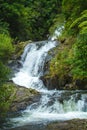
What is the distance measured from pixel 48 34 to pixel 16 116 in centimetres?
2078

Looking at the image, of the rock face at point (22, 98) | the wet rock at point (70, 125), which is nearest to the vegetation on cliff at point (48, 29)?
the rock face at point (22, 98)

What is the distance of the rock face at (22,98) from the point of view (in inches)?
678

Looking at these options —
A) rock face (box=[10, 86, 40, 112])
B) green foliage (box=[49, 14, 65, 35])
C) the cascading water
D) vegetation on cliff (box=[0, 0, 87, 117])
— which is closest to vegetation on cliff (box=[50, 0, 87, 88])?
vegetation on cliff (box=[0, 0, 87, 117])

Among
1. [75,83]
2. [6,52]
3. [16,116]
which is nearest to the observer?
[16,116]

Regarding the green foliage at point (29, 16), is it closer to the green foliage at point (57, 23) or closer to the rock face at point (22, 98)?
the green foliage at point (57, 23)

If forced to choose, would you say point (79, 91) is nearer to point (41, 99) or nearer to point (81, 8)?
point (41, 99)

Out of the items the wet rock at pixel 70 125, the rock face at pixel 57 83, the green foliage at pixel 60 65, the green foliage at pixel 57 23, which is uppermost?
the green foliage at pixel 57 23

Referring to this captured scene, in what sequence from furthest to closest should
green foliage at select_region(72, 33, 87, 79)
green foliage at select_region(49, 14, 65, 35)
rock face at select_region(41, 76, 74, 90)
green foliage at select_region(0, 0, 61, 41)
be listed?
green foliage at select_region(49, 14, 65, 35)
green foliage at select_region(0, 0, 61, 41)
rock face at select_region(41, 76, 74, 90)
green foliage at select_region(72, 33, 87, 79)

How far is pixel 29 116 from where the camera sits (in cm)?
1606

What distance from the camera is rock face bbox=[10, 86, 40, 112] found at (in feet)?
56.5

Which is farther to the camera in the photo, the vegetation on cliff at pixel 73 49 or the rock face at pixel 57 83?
the rock face at pixel 57 83

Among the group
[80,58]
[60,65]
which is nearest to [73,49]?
[60,65]

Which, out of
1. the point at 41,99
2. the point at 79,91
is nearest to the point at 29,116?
the point at 41,99

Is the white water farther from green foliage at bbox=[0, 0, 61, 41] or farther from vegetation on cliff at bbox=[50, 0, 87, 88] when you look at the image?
green foliage at bbox=[0, 0, 61, 41]
